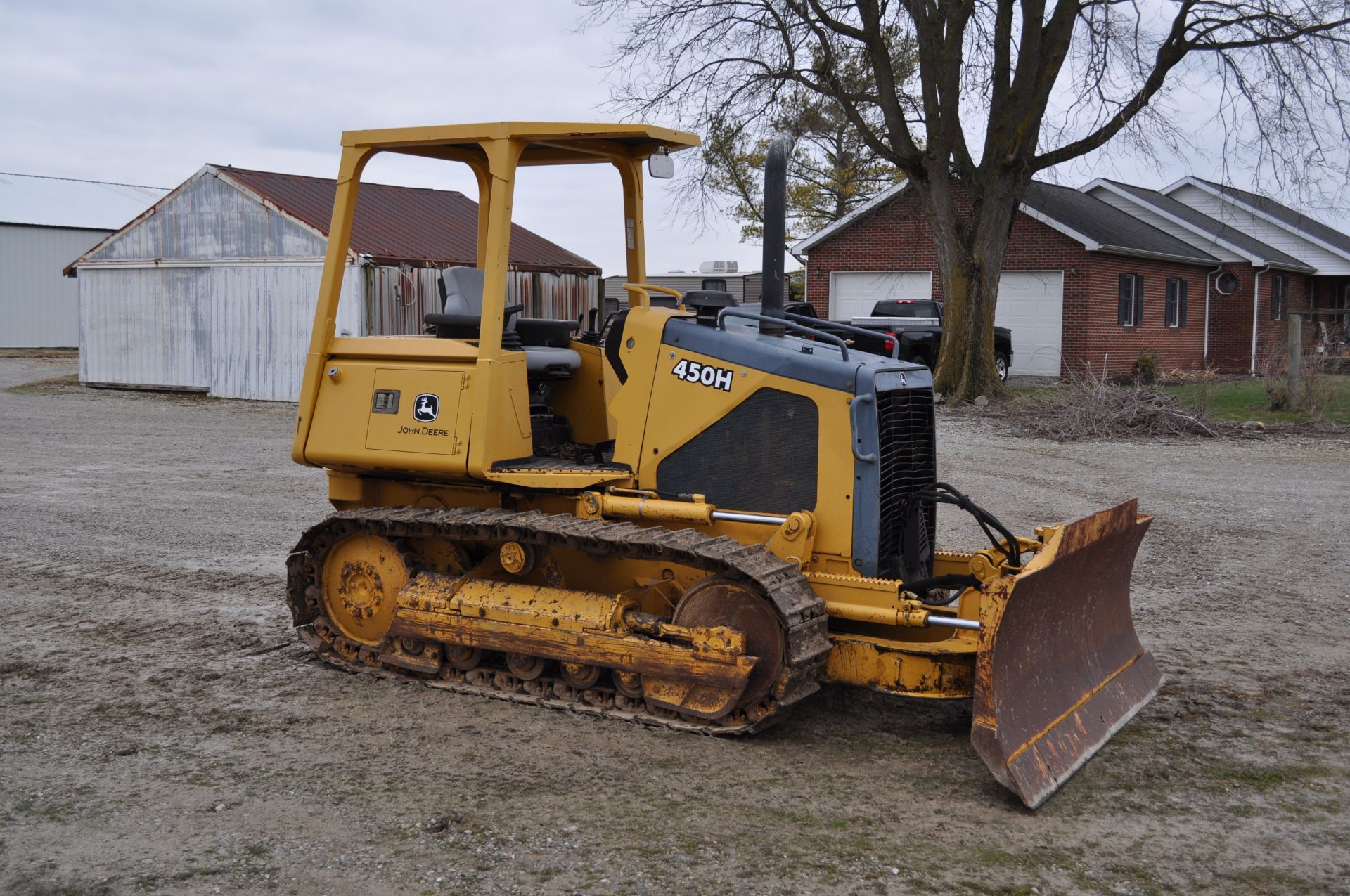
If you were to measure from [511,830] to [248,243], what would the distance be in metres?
19.3

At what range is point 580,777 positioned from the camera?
15.5 feet

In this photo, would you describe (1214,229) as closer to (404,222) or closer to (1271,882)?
(404,222)

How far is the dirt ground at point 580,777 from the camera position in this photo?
13.0 ft

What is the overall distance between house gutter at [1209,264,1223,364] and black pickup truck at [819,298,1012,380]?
27.7ft

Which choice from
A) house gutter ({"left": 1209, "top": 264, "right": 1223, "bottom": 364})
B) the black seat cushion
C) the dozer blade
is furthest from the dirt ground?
house gutter ({"left": 1209, "top": 264, "right": 1223, "bottom": 364})

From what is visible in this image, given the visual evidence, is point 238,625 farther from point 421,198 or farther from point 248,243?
point 421,198

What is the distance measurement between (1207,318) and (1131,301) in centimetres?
529

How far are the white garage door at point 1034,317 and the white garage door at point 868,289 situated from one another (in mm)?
1872

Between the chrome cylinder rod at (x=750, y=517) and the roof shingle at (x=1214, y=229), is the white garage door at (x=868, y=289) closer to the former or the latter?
the roof shingle at (x=1214, y=229)

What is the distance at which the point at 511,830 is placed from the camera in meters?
4.24

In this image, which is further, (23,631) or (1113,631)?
(23,631)

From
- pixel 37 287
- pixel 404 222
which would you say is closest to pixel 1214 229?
pixel 404 222

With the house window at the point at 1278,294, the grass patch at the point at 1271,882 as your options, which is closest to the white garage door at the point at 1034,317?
the house window at the point at 1278,294

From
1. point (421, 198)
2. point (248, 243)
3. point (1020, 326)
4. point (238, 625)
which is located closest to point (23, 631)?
point (238, 625)
